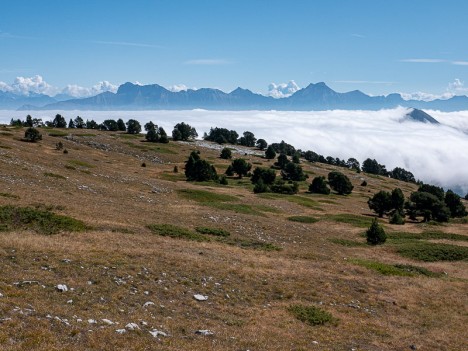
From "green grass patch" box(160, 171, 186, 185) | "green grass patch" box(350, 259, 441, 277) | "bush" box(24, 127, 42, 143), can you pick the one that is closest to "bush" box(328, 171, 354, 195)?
"green grass patch" box(160, 171, 186, 185)

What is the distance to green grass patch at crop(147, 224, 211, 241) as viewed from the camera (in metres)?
34.1

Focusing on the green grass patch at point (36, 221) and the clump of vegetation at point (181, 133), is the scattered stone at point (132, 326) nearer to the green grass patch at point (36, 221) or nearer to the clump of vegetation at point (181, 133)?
the green grass patch at point (36, 221)

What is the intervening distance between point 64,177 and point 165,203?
14.1 meters

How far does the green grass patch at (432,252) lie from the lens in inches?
1671

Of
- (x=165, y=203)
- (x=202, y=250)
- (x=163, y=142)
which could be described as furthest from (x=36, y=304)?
(x=163, y=142)

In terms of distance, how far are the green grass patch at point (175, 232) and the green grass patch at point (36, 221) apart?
19.8 ft

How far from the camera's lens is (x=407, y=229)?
6244 cm

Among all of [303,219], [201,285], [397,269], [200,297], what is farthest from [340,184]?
[200,297]

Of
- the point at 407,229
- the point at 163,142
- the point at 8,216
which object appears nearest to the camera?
the point at 8,216

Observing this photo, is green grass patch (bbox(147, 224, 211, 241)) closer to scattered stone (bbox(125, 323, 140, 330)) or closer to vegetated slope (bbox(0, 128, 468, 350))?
vegetated slope (bbox(0, 128, 468, 350))

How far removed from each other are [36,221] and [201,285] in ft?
48.5

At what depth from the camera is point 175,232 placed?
34844 millimetres

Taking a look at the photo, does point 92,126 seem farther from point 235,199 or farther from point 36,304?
point 36,304

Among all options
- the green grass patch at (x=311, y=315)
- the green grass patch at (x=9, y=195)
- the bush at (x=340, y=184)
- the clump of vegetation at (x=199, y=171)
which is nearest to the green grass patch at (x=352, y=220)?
the clump of vegetation at (x=199, y=171)
